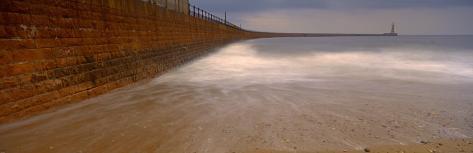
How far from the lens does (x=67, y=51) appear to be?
5641 millimetres

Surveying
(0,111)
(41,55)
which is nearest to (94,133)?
(0,111)

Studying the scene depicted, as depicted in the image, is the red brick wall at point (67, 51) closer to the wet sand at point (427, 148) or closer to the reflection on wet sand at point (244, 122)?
the reflection on wet sand at point (244, 122)

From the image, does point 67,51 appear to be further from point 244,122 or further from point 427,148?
point 427,148

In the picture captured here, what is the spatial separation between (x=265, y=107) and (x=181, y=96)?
2038 millimetres

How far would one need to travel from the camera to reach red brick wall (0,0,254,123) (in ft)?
14.6

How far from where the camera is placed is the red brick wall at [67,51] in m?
4.44

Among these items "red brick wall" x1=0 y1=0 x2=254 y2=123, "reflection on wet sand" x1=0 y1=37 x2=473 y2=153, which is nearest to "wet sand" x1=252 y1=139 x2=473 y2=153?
"reflection on wet sand" x1=0 y1=37 x2=473 y2=153

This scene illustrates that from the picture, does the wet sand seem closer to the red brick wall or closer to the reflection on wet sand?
the reflection on wet sand

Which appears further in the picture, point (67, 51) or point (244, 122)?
point (67, 51)

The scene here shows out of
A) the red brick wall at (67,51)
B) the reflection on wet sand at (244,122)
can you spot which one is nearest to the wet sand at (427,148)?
the reflection on wet sand at (244,122)

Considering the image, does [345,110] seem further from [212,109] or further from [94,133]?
[94,133]

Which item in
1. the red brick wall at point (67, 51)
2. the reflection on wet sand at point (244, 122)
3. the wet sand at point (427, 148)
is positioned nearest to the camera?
the wet sand at point (427, 148)

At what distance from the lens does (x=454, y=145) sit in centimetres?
355

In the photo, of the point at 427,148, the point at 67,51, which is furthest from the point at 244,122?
the point at 67,51
